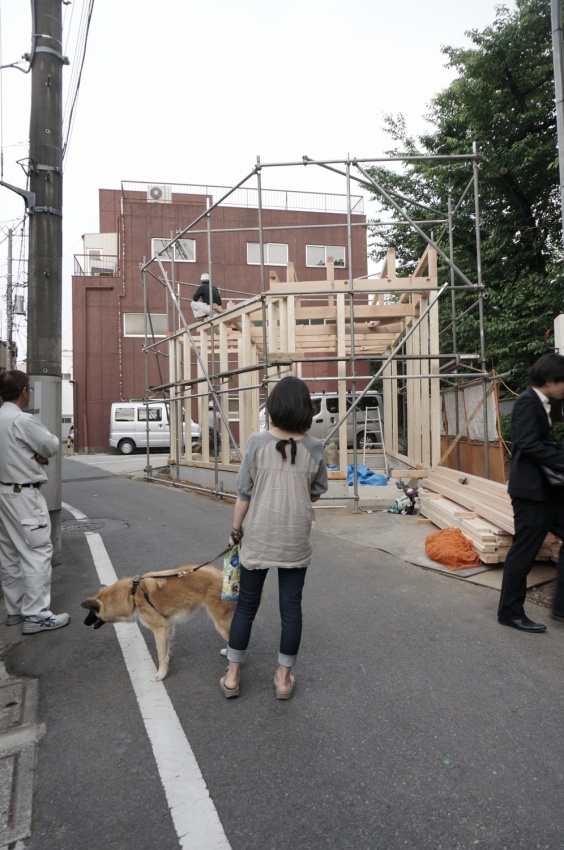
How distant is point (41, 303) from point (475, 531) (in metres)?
4.80

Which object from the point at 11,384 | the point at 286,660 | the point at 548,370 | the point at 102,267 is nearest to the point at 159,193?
the point at 102,267

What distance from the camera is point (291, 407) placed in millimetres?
2832

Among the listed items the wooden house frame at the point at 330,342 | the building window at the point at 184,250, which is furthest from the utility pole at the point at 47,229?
the building window at the point at 184,250

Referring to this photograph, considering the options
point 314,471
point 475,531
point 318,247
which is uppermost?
point 318,247

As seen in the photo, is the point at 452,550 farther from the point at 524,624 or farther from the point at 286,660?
the point at 286,660

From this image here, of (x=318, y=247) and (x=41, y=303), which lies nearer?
(x=41, y=303)

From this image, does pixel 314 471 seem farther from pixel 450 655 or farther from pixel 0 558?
pixel 0 558

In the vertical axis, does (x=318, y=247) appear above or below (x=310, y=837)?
above

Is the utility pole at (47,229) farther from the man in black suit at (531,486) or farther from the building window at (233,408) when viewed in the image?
A: the building window at (233,408)

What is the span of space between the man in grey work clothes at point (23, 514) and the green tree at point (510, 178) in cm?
981

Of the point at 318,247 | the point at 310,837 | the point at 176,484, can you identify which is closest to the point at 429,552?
the point at 310,837

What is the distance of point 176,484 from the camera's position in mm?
11883

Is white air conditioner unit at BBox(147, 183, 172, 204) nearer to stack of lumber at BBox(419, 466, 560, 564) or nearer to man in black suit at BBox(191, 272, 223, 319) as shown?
man in black suit at BBox(191, 272, 223, 319)

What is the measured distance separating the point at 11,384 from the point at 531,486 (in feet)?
11.9
